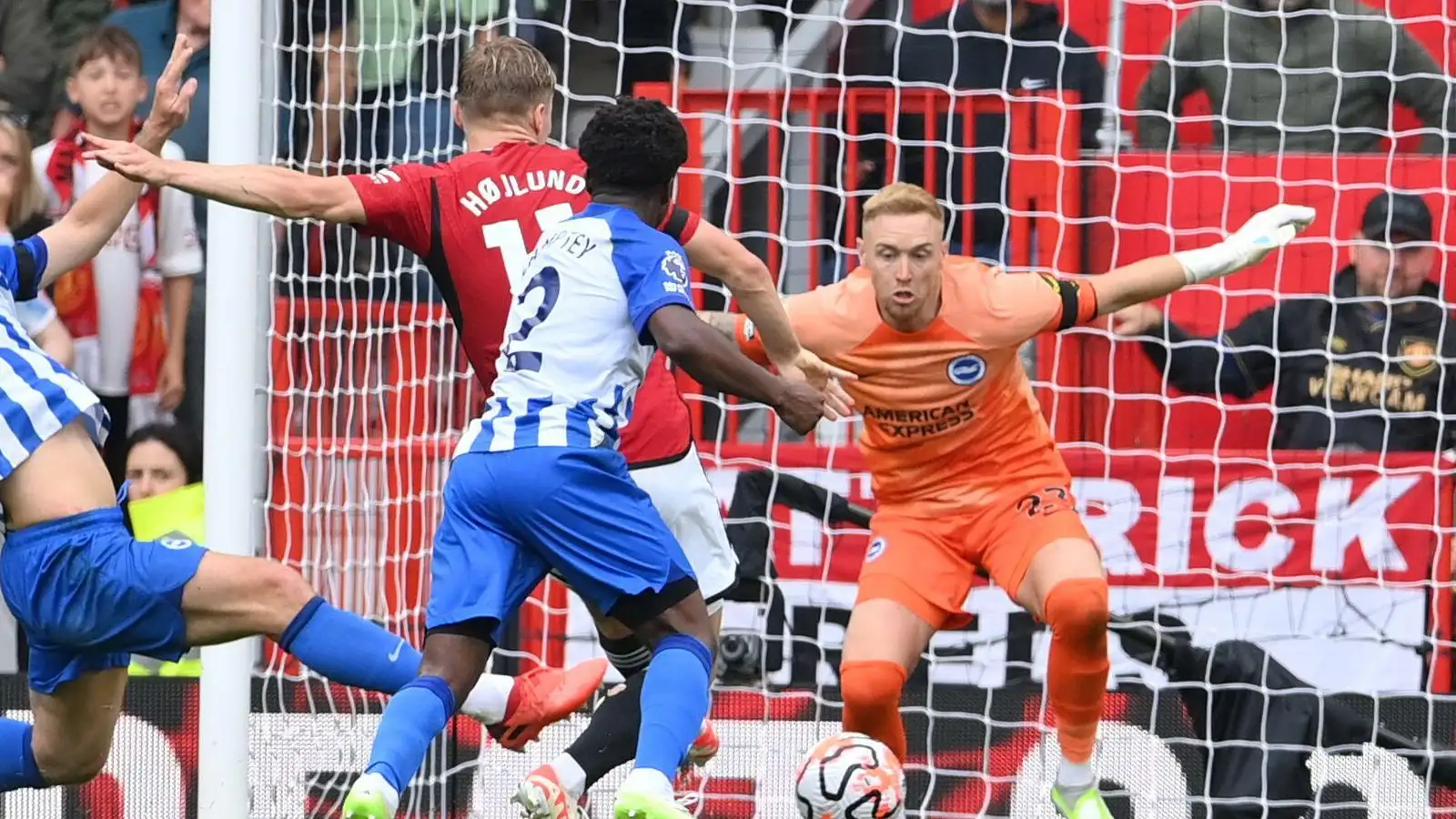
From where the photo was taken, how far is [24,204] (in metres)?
7.14

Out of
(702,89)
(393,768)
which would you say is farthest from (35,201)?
(393,768)

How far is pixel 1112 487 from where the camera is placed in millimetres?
6754

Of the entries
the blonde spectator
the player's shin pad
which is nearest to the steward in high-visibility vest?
the blonde spectator

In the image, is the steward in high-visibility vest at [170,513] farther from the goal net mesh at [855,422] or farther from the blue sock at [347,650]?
the blue sock at [347,650]

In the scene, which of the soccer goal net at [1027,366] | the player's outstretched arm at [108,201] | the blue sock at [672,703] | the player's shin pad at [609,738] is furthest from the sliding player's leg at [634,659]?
the player's outstretched arm at [108,201]

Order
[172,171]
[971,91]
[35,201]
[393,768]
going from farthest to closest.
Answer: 1. [35,201]
2. [971,91]
3. [172,171]
4. [393,768]

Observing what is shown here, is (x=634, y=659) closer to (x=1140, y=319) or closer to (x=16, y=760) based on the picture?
(x=16, y=760)

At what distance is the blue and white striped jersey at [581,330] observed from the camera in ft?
14.4

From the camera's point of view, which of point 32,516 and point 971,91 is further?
point 971,91

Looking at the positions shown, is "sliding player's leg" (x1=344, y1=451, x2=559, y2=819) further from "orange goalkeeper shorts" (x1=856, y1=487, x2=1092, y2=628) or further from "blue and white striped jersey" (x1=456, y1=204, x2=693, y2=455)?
"orange goalkeeper shorts" (x1=856, y1=487, x2=1092, y2=628)

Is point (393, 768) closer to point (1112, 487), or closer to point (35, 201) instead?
point (1112, 487)

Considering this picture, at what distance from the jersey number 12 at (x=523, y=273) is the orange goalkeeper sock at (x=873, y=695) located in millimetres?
1382

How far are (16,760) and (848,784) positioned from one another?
195cm

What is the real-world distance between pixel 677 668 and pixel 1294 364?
3.26 metres
